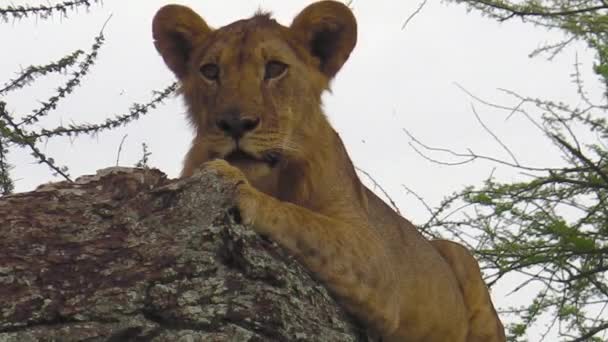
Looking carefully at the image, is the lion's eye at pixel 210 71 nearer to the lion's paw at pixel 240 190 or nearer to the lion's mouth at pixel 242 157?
the lion's mouth at pixel 242 157

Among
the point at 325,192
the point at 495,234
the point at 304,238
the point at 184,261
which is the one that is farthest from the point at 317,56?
the point at 495,234

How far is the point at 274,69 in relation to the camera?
4.70 meters

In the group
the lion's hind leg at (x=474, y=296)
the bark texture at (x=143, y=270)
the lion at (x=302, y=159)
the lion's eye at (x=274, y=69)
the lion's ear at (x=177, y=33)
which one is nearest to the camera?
the bark texture at (x=143, y=270)

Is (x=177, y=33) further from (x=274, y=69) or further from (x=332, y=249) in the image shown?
(x=332, y=249)

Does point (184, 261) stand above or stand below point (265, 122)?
below

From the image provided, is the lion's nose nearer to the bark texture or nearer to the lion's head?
the lion's head

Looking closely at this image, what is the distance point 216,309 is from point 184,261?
17 centimetres

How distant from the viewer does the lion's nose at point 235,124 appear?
13.8 feet

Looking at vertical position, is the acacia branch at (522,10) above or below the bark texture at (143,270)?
above

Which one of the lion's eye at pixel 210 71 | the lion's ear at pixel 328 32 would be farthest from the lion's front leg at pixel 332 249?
the lion's ear at pixel 328 32

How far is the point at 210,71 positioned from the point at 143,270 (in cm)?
181

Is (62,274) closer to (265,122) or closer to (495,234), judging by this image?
(265,122)

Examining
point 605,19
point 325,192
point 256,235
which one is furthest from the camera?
point 605,19

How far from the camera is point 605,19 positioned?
29.9 feet
